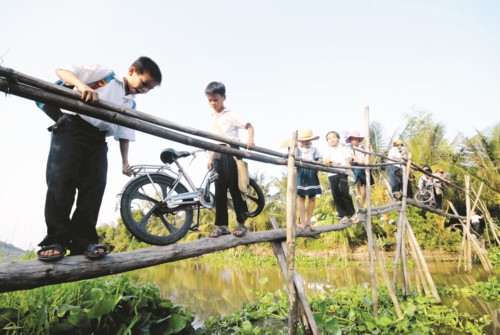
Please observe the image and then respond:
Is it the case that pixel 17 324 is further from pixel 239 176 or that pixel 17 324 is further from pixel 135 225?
pixel 239 176

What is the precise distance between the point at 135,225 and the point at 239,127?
140cm

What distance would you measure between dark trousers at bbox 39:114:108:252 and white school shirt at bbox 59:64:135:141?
55 mm

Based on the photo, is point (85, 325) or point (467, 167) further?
point (467, 167)

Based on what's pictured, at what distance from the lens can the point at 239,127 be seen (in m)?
3.00

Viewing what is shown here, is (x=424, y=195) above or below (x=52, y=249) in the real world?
above

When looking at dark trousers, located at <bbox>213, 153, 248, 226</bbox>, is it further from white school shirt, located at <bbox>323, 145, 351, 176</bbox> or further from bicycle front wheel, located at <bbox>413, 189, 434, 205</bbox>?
bicycle front wheel, located at <bbox>413, 189, 434, 205</bbox>

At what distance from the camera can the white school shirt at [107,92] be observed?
1.77 meters

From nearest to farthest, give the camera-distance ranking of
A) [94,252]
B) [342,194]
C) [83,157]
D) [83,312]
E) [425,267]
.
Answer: [94,252] < [83,157] < [83,312] < [342,194] < [425,267]

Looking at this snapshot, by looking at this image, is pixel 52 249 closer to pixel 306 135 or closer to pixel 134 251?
pixel 134 251

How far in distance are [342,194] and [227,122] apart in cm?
262

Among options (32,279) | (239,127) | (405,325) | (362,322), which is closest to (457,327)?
(405,325)

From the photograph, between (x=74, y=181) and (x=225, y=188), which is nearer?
(x=74, y=181)

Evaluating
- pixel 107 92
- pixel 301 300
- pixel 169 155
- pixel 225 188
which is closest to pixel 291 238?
pixel 301 300

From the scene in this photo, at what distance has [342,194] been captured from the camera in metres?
4.68
